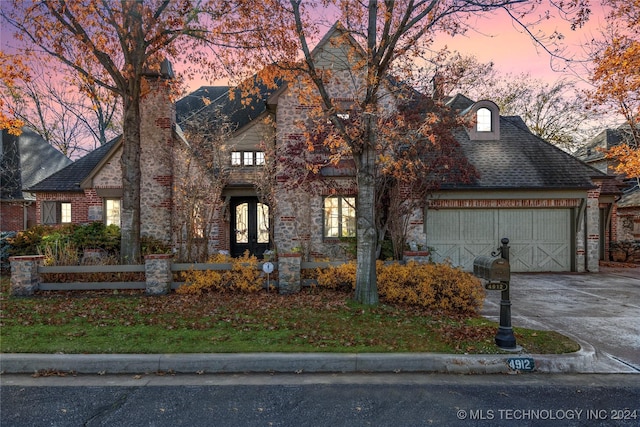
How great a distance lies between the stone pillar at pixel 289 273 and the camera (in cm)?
934

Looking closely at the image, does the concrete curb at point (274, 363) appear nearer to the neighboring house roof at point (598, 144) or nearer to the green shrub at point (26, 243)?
the green shrub at point (26, 243)

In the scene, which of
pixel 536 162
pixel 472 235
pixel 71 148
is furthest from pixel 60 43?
pixel 71 148

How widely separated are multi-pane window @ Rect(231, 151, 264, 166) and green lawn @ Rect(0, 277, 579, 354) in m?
8.49

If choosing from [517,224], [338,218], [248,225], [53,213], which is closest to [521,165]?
[517,224]

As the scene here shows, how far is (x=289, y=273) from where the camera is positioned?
9.38 meters

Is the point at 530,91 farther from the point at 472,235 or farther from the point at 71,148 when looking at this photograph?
the point at 71,148

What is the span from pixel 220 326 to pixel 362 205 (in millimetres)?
3669

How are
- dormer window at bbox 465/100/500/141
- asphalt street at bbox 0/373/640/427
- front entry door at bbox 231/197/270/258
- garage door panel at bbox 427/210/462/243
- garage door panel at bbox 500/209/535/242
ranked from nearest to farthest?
asphalt street at bbox 0/373/640/427
garage door panel at bbox 427/210/462/243
garage door panel at bbox 500/209/535/242
dormer window at bbox 465/100/500/141
front entry door at bbox 231/197/270/258

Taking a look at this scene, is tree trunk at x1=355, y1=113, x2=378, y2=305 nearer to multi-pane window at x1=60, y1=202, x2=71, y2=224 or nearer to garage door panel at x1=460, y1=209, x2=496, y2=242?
garage door panel at x1=460, y1=209, x2=496, y2=242

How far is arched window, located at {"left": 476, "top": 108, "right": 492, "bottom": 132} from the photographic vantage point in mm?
16219

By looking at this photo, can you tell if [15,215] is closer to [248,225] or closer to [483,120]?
[248,225]

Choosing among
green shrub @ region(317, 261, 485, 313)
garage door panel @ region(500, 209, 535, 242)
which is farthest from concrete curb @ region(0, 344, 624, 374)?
garage door panel @ region(500, 209, 535, 242)

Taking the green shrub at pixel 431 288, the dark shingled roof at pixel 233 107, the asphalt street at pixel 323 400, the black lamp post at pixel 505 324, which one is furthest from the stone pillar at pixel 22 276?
the dark shingled roof at pixel 233 107

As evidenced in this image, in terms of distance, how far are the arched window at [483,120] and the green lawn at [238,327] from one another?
1087cm
